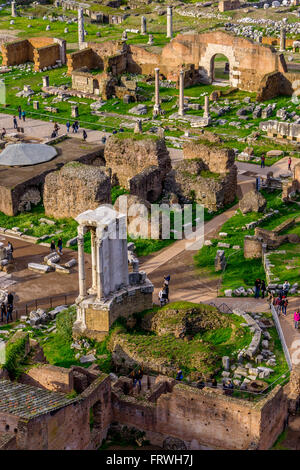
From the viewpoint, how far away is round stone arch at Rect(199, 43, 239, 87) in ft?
220

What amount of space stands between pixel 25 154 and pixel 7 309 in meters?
16.4

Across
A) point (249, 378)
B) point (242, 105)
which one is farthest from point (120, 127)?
point (249, 378)

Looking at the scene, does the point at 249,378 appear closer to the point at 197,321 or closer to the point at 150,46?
the point at 197,321

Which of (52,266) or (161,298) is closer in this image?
(161,298)

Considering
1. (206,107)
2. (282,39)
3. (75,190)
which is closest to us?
(75,190)

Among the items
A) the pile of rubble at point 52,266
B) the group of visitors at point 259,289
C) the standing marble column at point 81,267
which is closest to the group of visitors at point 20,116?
the pile of rubble at point 52,266

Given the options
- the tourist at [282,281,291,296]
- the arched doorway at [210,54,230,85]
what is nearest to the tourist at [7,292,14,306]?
the tourist at [282,281,291,296]

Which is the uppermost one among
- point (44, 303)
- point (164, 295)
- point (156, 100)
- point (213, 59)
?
point (213, 59)

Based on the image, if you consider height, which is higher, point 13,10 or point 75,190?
point 13,10

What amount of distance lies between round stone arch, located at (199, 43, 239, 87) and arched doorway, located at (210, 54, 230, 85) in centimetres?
18

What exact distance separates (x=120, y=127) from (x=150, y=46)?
1738cm

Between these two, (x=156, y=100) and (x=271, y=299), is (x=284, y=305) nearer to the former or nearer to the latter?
(x=271, y=299)

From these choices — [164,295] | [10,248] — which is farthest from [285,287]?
[10,248]

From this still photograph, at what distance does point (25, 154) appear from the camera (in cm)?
5075
